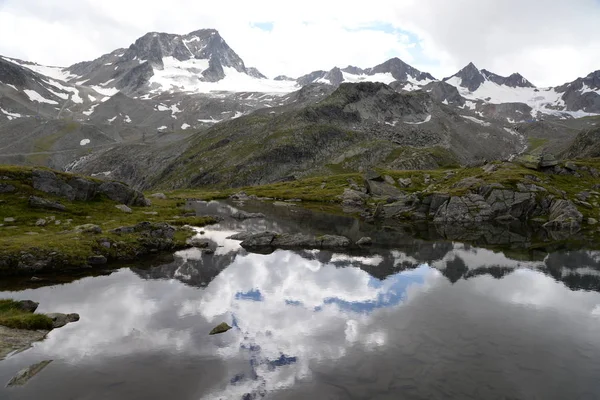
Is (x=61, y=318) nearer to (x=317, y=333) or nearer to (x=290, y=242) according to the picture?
(x=317, y=333)

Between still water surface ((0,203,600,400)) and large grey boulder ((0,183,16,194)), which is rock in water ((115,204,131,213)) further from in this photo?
still water surface ((0,203,600,400))

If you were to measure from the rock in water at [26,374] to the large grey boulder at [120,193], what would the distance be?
55.0 meters

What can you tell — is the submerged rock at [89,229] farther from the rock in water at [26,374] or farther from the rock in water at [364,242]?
the rock in water at [364,242]

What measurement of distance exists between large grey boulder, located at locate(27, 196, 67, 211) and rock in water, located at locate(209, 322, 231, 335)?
45464 mm

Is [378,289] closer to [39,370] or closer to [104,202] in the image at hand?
[39,370]

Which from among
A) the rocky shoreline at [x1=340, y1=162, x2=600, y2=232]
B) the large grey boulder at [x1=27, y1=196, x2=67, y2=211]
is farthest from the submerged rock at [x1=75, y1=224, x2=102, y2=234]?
the rocky shoreline at [x1=340, y1=162, x2=600, y2=232]

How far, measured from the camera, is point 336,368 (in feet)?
87.2

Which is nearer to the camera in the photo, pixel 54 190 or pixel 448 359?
pixel 448 359

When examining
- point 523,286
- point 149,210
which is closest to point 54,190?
point 149,210

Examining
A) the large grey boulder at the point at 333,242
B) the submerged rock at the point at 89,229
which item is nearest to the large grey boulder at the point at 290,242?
the large grey boulder at the point at 333,242

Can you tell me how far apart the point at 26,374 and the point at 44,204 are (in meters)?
46.0

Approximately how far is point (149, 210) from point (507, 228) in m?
81.6

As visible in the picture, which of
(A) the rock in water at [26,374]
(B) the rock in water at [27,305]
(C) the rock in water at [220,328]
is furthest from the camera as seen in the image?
(B) the rock in water at [27,305]

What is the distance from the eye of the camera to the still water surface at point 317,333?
24.4 metres
